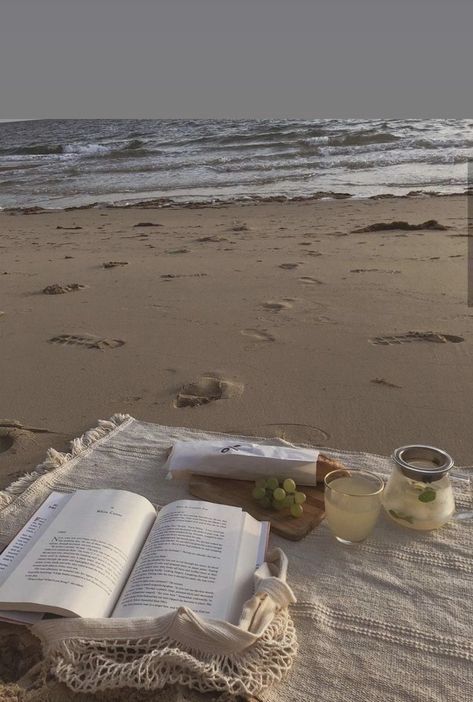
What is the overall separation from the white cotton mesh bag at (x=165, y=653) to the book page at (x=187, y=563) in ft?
0.17

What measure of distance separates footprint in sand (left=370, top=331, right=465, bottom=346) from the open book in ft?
5.98

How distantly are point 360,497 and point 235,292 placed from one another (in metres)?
2.88

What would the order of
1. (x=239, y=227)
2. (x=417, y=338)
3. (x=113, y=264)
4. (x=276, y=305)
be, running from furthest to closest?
(x=239, y=227), (x=113, y=264), (x=276, y=305), (x=417, y=338)

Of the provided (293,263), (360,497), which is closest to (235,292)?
(293,263)

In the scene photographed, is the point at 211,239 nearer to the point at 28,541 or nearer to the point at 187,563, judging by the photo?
the point at 28,541

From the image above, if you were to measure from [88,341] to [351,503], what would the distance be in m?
2.17

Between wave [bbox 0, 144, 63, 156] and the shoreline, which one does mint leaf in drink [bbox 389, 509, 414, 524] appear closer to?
the shoreline

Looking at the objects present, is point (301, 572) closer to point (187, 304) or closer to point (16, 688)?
point (16, 688)

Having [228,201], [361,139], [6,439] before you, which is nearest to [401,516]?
[6,439]

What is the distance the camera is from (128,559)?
4.47ft

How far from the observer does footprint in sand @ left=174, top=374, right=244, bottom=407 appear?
2518mm

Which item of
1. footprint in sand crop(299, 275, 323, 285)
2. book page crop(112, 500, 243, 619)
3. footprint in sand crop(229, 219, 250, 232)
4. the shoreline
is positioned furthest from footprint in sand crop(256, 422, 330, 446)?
the shoreline

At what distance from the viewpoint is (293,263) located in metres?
5.05

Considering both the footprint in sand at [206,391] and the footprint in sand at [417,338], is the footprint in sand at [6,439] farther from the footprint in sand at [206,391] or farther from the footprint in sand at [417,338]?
the footprint in sand at [417,338]
